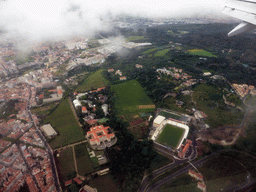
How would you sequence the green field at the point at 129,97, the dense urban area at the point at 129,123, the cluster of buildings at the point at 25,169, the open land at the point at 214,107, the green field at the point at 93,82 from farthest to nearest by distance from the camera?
1. the green field at the point at 93,82
2. the green field at the point at 129,97
3. the open land at the point at 214,107
4. the dense urban area at the point at 129,123
5. the cluster of buildings at the point at 25,169

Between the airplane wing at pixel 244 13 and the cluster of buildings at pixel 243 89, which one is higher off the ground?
the airplane wing at pixel 244 13

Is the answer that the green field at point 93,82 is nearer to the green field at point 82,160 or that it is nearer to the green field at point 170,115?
the green field at point 170,115

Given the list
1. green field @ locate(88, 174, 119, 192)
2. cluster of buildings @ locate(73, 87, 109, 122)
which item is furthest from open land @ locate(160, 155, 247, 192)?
cluster of buildings @ locate(73, 87, 109, 122)

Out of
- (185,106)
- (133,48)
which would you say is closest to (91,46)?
(133,48)

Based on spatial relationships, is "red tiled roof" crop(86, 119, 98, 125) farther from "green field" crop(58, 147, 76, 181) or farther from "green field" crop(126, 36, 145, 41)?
"green field" crop(126, 36, 145, 41)

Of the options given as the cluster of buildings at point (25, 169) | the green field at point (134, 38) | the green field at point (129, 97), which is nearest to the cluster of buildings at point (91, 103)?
the green field at point (129, 97)

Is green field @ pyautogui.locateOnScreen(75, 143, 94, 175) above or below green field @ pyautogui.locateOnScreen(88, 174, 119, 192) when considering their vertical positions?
above

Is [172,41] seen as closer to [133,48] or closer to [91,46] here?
[133,48]
